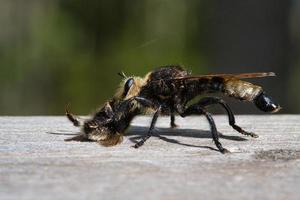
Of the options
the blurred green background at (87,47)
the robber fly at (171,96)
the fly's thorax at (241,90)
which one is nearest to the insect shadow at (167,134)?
the robber fly at (171,96)

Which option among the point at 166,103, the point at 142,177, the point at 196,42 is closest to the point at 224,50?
the point at 196,42

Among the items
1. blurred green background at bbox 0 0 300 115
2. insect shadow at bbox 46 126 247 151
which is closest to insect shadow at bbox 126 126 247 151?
insect shadow at bbox 46 126 247 151

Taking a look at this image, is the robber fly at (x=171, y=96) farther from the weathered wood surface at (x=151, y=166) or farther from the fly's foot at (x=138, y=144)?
the fly's foot at (x=138, y=144)

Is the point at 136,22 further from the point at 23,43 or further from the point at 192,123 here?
the point at 192,123

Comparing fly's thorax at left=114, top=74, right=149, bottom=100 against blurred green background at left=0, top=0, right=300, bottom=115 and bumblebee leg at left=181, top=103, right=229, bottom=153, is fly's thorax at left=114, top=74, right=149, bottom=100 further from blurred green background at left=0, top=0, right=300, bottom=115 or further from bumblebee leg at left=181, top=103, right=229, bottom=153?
blurred green background at left=0, top=0, right=300, bottom=115

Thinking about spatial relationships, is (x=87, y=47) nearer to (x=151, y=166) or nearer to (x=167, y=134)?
(x=167, y=134)

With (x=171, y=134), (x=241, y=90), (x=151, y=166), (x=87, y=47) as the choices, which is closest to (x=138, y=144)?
(x=171, y=134)
